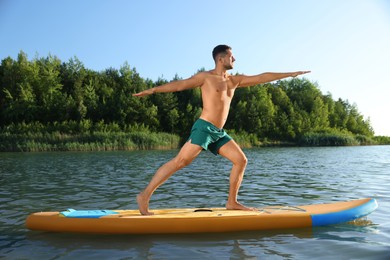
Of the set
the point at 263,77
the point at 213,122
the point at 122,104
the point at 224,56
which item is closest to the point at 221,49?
the point at 224,56

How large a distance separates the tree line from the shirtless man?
43784 mm

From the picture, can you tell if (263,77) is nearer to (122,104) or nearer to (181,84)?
(181,84)

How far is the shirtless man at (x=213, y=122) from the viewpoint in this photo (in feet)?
16.9

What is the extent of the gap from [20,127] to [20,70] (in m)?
17.4

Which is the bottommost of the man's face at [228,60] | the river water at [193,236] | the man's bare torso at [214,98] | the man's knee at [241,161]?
the river water at [193,236]

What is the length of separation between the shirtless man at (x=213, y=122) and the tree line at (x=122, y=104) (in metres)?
43.8

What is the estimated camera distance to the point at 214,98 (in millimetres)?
5277

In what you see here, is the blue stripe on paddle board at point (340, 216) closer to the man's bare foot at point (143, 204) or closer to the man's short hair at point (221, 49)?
the man's bare foot at point (143, 204)

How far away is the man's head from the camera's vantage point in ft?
17.8

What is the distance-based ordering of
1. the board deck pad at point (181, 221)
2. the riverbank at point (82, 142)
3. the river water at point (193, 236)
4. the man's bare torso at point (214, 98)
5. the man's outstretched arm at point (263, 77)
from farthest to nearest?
the riverbank at point (82, 142) < the man's outstretched arm at point (263, 77) < the man's bare torso at point (214, 98) < the board deck pad at point (181, 221) < the river water at point (193, 236)

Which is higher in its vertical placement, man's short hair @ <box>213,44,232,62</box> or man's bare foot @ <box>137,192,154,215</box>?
man's short hair @ <box>213,44,232,62</box>

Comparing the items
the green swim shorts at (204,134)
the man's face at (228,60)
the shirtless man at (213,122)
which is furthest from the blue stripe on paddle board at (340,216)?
the man's face at (228,60)

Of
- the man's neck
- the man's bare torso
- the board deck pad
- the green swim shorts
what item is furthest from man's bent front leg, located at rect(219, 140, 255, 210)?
the man's neck

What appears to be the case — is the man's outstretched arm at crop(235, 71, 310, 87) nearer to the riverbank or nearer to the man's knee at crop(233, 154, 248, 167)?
the man's knee at crop(233, 154, 248, 167)
